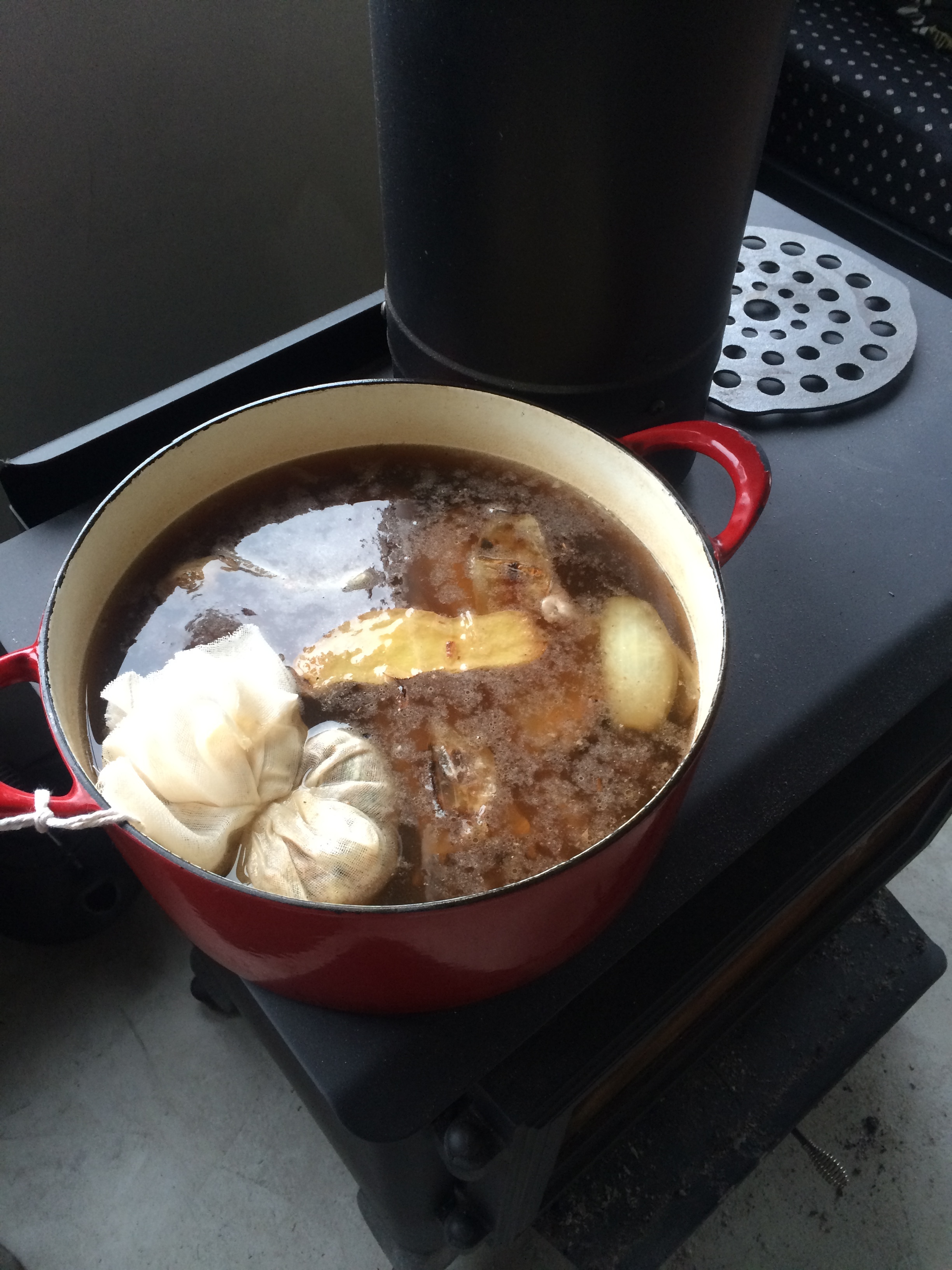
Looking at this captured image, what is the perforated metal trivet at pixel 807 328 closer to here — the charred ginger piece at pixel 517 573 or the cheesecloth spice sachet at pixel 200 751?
the charred ginger piece at pixel 517 573

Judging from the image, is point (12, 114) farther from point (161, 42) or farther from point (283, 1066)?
point (283, 1066)

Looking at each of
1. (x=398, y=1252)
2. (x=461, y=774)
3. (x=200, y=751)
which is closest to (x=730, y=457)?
(x=461, y=774)

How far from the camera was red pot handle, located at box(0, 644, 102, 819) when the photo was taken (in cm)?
44

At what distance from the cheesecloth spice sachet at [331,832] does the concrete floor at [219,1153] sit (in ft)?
2.75

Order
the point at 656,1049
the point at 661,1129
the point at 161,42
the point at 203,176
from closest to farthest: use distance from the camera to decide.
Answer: the point at 656,1049 < the point at 661,1129 < the point at 161,42 < the point at 203,176

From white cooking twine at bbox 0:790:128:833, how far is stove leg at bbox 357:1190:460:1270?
0.62 m

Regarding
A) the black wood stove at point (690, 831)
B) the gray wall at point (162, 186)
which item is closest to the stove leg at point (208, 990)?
the black wood stove at point (690, 831)

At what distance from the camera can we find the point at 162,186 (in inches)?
50.3

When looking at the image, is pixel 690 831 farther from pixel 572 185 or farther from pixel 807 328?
pixel 807 328

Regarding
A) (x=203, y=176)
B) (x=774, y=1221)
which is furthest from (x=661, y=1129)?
(x=203, y=176)

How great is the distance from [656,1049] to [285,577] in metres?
0.59

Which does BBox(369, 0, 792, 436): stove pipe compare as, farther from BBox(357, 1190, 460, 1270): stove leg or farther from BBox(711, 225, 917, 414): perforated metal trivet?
BBox(357, 1190, 460, 1270): stove leg

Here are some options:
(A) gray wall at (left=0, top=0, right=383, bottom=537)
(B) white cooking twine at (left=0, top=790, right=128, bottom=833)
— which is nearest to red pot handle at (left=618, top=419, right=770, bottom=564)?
(B) white cooking twine at (left=0, top=790, right=128, bottom=833)

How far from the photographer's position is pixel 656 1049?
2.98ft
